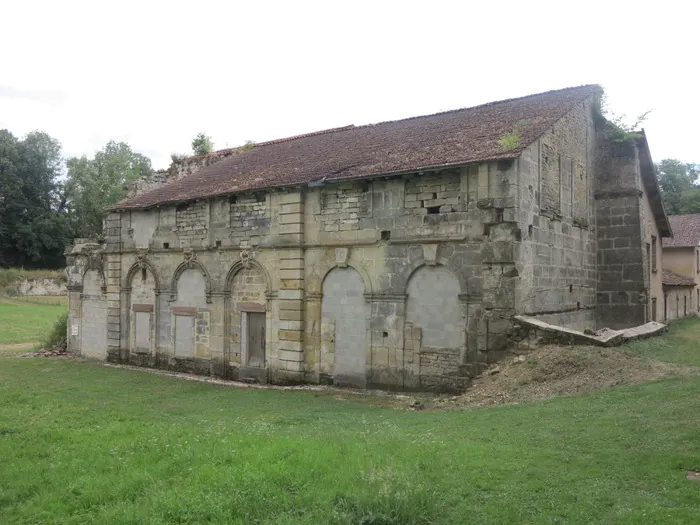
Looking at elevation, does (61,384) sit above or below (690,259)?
below

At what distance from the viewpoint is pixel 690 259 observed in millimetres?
34875

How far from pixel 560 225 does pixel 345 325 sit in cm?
694

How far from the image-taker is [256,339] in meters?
19.7

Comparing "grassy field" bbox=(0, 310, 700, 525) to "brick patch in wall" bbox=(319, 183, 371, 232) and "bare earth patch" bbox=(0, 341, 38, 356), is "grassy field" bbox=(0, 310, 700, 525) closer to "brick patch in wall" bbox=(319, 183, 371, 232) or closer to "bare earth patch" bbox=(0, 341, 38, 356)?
"brick patch in wall" bbox=(319, 183, 371, 232)

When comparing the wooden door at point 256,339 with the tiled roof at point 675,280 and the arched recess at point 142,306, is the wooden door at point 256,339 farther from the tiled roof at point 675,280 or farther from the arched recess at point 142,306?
the tiled roof at point 675,280

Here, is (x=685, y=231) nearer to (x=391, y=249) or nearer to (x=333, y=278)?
(x=391, y=249)

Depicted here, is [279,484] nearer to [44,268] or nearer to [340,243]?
[340,243]

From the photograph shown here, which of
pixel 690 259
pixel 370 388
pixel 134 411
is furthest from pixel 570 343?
pixel 690 259

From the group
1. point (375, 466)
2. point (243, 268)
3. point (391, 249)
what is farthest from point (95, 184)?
point (375, 466)

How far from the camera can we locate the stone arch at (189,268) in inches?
818

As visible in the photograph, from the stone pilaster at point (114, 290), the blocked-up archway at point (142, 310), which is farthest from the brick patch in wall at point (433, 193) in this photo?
the stone pilaster at point (114, 290)

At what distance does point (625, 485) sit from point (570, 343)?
746 cm

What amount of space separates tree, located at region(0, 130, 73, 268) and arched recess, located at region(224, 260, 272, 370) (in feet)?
143

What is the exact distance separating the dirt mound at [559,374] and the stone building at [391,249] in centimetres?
101
